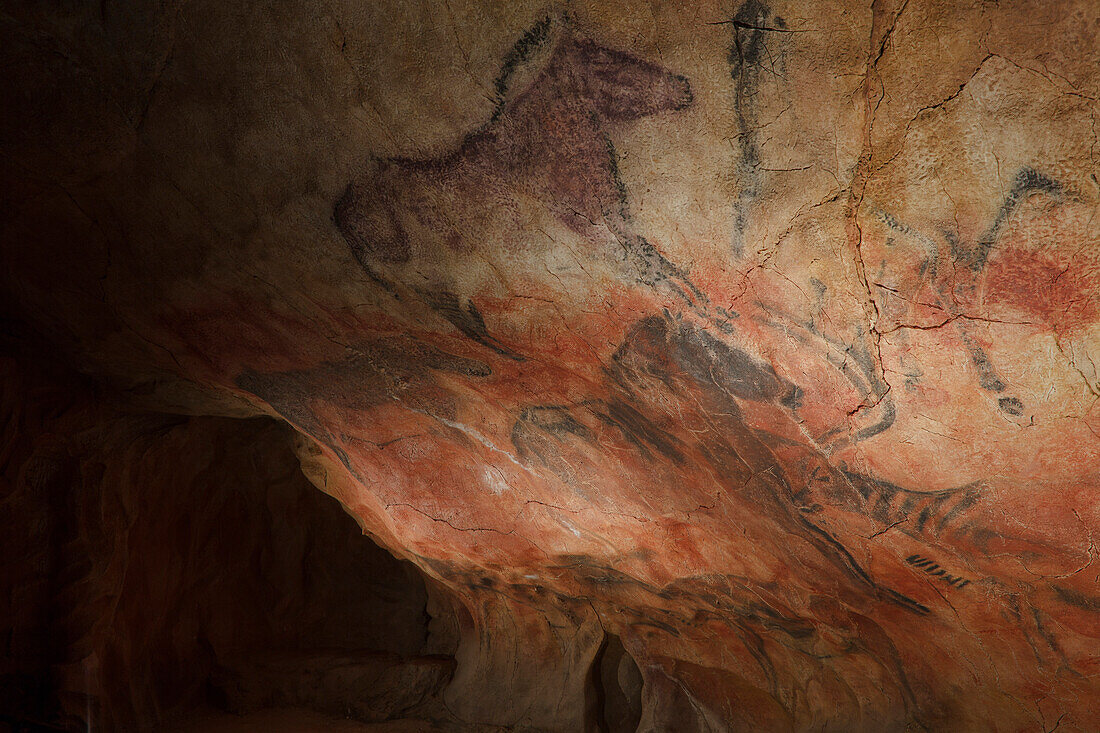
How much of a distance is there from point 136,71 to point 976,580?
3186mm

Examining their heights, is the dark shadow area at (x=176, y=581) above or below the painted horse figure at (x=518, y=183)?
below

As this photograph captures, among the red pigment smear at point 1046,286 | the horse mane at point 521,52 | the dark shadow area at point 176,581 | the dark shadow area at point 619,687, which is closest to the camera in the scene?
the red pigment smear at point 1046,286

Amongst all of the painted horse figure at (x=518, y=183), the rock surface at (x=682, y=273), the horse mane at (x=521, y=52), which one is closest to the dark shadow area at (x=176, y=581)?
the rock surface at (x=682, y=273)

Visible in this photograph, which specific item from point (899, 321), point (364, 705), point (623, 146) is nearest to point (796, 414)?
point (899, 321)

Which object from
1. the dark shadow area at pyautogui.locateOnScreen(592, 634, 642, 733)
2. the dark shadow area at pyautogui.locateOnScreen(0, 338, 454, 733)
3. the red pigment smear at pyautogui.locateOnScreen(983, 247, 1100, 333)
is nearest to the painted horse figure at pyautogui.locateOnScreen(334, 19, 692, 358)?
the red pigment smear at pyautogui.locateOnScreen(983, 247, 1100, 333)

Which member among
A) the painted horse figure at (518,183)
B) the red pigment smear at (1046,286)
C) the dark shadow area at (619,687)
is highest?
the painted horse figure at (518,183)

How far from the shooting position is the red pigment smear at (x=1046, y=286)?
1873 mm

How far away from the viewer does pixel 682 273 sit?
7.82ft

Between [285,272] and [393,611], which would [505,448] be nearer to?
[285,272]

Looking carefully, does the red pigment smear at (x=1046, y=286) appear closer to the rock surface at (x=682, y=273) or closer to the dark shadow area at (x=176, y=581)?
the rock surface at (x=682, y=273)

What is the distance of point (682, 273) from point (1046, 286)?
3.14ft

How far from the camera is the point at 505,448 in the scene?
3689 millimetres

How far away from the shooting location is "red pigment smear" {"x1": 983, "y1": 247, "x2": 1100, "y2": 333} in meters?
1.87

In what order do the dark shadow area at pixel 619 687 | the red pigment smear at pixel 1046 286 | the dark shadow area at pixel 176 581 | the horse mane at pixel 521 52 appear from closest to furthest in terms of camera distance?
the red pigment smear at pixel 1046 286
the horse mane at pixel 521 52
the dark shadow area at pixel 176 581
the dark shadow area at pixel 619 687
